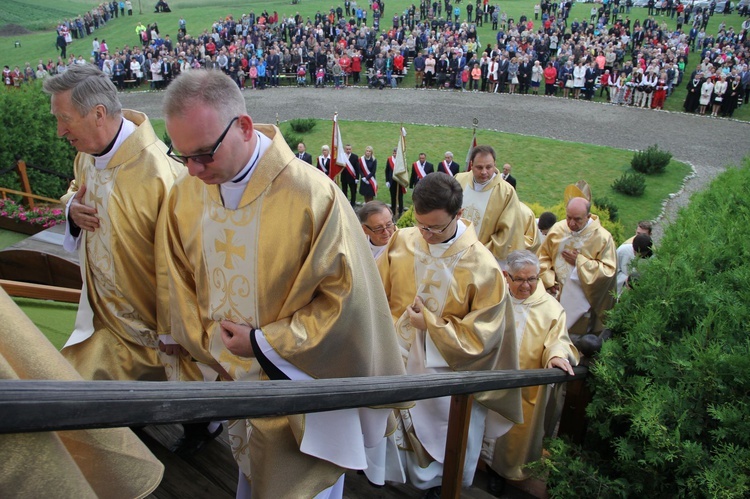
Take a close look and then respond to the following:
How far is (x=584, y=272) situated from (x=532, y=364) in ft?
8.19

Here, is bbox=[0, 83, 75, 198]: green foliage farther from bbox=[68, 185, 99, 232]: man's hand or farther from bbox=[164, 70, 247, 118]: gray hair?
bbox=[164, 70, 247, 118]: gray hair

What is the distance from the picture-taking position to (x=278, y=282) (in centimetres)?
251

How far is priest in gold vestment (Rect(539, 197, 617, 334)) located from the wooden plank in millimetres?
4818

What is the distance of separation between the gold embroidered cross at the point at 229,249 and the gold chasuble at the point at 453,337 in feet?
4.50

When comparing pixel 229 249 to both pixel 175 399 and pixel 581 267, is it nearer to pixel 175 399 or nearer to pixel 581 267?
pixel 175 399

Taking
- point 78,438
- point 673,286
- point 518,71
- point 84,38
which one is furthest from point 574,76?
point 84,38

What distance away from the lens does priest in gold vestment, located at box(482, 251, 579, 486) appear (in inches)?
154

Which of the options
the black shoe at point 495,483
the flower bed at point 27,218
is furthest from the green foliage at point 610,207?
the flower bed at point 27,218

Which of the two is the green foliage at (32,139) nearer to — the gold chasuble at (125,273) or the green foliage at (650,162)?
the gold chasuble at (125,273)

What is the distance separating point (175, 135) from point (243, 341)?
2.84 ft

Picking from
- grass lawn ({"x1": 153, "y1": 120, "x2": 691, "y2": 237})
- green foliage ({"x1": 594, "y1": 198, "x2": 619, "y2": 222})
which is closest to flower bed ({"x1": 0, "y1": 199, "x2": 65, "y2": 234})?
grass lawn ({"x1": 153, "y1": 120, "x2": 691, "y2": 237})

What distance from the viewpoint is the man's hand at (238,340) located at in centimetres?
249

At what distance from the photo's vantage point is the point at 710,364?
266 centimetres

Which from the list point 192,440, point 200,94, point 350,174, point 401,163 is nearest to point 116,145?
point 200,94
